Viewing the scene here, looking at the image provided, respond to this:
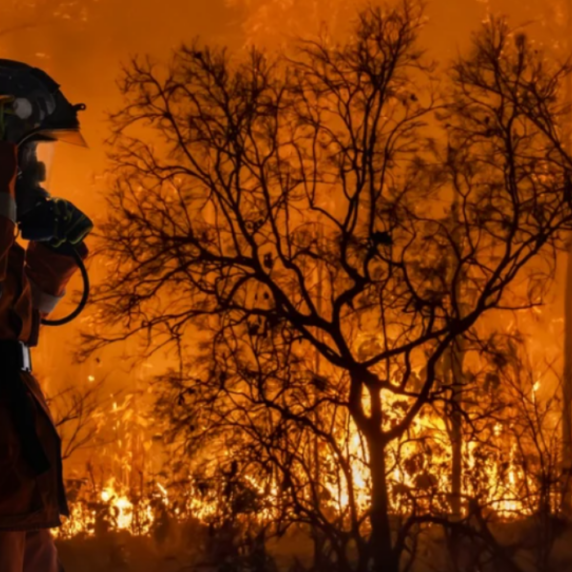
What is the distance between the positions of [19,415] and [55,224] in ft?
1.21

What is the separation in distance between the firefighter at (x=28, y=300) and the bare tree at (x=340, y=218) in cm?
154

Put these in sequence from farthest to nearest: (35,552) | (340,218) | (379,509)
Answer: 1. (340,218)
2. (379,509)
3. (35,552)

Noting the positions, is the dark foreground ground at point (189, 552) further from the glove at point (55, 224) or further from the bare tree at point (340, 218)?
the glove at point (55, 224)

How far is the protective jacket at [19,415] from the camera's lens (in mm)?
1530

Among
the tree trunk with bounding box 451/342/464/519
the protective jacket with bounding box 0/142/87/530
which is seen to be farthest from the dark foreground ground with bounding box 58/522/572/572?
the protective jacket with bounding box 0/142/87/530

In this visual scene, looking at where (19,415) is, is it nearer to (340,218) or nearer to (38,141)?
(38,141)

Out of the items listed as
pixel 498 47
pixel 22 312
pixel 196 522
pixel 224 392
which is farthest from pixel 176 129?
pixel 22 312

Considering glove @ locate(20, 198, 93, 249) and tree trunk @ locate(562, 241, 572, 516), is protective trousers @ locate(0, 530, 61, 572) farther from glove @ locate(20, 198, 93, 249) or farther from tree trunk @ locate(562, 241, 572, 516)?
tree trunk @ locate(562, 241, 572, 516)

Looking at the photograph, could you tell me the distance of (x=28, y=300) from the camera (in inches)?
66.9

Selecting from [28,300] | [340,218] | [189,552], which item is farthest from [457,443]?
[28,300]

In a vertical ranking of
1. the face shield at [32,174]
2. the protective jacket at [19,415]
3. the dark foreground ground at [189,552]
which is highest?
the face shield at [32,174]

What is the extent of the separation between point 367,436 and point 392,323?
0.45m

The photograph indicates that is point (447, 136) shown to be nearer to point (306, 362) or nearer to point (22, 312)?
point (306, 362)

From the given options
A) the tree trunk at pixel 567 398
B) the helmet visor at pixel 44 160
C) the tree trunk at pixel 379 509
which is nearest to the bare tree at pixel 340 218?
the tree trunk at pixel 379 509
